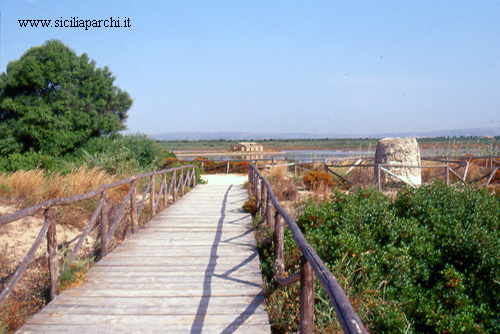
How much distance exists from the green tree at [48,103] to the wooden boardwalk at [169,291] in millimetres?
12866

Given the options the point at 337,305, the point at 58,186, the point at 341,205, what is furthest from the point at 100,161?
the point at 337,305

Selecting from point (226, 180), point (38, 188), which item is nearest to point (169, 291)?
point (38, 188)

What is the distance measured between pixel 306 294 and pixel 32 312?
295 centimetres

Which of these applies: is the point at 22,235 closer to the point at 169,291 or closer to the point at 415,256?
the point at 169,291

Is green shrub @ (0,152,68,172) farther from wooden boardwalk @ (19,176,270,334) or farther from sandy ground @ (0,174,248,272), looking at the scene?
wooden boardwalk @ (19,176,270,334)

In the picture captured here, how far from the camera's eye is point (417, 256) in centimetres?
730

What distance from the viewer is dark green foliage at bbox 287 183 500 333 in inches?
226

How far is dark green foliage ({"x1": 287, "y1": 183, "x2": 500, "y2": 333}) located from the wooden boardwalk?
1.44 metres

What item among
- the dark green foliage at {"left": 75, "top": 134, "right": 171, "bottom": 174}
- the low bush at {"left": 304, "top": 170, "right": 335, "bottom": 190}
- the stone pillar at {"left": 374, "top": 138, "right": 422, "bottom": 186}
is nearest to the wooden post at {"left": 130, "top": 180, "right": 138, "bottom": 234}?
the low bush at {"left": 304, "top": 170, "right": 335, "bottom": 190}

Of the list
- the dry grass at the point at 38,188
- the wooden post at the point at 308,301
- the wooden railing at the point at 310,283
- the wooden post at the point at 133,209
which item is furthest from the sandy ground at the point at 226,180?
the wooden post at the point at 308,301

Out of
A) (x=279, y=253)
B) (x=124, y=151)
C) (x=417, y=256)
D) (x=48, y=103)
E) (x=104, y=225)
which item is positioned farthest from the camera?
(x=48, y=103)

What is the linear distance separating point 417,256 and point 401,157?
7.28 meters

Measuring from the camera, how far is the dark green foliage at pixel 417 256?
5.75m

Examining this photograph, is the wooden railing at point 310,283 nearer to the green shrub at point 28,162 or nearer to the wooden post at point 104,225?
the wooden post at point 104,225
